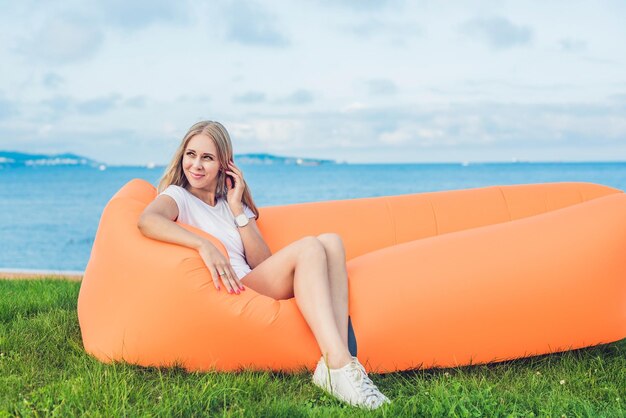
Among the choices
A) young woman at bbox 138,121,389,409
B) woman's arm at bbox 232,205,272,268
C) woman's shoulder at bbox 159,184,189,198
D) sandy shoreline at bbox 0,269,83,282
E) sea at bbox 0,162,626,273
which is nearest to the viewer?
young woman at bbox 138,121,389,409

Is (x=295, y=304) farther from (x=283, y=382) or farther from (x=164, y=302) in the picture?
(x=164, y=302)

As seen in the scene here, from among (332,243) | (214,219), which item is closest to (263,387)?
(332,243)

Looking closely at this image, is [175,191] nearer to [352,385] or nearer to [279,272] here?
[279,272]

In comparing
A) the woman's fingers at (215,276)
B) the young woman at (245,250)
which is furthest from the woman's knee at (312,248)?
the woman's fingers at (215,276)

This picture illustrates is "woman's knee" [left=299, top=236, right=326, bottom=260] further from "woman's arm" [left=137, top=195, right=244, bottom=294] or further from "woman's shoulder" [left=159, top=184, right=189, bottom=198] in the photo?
"woman's shoulder" [left=159, top=184, right=189, bottom=198]

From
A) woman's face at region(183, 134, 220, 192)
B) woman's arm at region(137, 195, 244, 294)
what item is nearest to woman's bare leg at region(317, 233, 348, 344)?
woman's arm at region(137, 195, 244, 294)

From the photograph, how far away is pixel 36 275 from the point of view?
456cm

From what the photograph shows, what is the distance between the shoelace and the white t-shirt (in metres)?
0.69

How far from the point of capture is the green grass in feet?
6.40

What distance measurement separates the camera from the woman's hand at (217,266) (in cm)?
229

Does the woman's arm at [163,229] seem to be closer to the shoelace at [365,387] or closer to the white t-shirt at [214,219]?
the white t-shirt at [214,219]

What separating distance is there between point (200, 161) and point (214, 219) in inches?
9.7

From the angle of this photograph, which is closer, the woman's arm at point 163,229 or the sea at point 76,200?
the woman's arm at point 163,229

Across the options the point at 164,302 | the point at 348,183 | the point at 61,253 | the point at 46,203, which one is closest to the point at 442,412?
the point at 164,302
